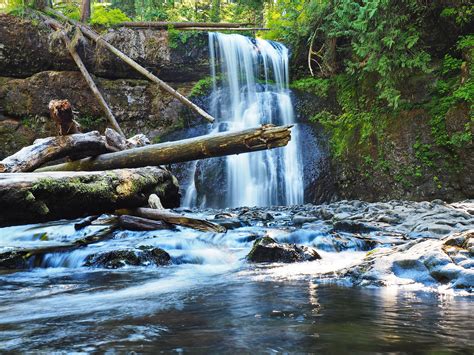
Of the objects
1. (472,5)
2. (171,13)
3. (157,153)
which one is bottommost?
(157,153)

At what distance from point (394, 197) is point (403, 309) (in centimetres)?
945

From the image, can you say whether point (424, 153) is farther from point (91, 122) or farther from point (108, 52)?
point (91, 122)

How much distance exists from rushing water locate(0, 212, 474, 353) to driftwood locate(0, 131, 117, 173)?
1892 mm

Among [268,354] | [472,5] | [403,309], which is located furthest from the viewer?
[472,5]

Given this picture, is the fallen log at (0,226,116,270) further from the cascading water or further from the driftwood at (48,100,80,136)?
the cascading water

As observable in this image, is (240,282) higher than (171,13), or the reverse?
(171,13)

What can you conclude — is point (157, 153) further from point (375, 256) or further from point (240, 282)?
point (375, 256)

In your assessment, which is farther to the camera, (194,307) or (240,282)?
(240,282)

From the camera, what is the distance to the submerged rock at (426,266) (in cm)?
273

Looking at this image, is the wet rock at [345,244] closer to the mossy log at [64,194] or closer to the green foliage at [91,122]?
the mossy log at [64,194]

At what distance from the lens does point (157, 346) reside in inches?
64.9

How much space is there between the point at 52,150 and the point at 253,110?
374 inches

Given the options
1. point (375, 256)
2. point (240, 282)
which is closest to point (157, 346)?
point (240, 282)

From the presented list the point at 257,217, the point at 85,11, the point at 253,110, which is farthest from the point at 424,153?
the point at 85,11
